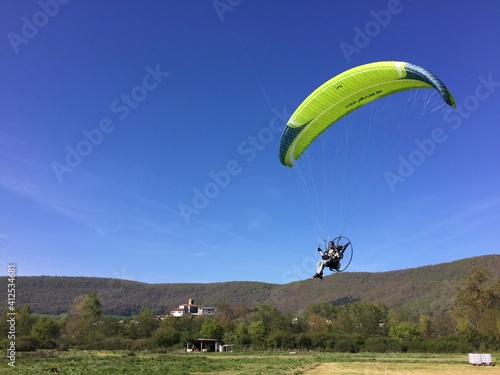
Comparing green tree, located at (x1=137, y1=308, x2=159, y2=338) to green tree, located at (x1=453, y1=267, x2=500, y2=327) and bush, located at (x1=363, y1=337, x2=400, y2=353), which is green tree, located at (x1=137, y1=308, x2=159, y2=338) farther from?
green tree, located at (x1=453, y1=267, x2=500, y2=327)

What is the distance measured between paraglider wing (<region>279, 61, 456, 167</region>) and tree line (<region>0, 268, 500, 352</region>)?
52.1 m

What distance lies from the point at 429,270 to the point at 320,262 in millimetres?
182352

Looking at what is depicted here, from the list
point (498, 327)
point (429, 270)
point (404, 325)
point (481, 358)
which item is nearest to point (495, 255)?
point (429, 270)

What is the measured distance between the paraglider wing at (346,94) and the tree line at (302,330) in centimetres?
5206

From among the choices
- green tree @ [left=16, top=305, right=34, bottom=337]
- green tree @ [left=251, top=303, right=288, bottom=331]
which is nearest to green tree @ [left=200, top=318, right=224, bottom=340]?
green tree @ [left=251, top=303, right=288, bottom=331]

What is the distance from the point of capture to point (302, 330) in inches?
3506

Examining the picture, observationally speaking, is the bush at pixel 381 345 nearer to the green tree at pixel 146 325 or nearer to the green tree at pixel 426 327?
the green tree at pixel 426 327

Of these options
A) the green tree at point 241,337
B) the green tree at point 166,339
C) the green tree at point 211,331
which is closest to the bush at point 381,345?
the green tree at point 241,337

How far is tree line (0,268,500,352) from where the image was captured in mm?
60656

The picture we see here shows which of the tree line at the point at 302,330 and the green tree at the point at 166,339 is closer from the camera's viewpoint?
the tree line at the point at 302,330

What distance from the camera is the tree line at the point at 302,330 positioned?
6066 centimetres

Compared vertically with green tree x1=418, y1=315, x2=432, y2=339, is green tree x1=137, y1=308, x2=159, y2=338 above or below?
above

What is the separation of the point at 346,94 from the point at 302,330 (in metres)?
79.7

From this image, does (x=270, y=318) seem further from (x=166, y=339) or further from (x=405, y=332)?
(x=405, y=332)
